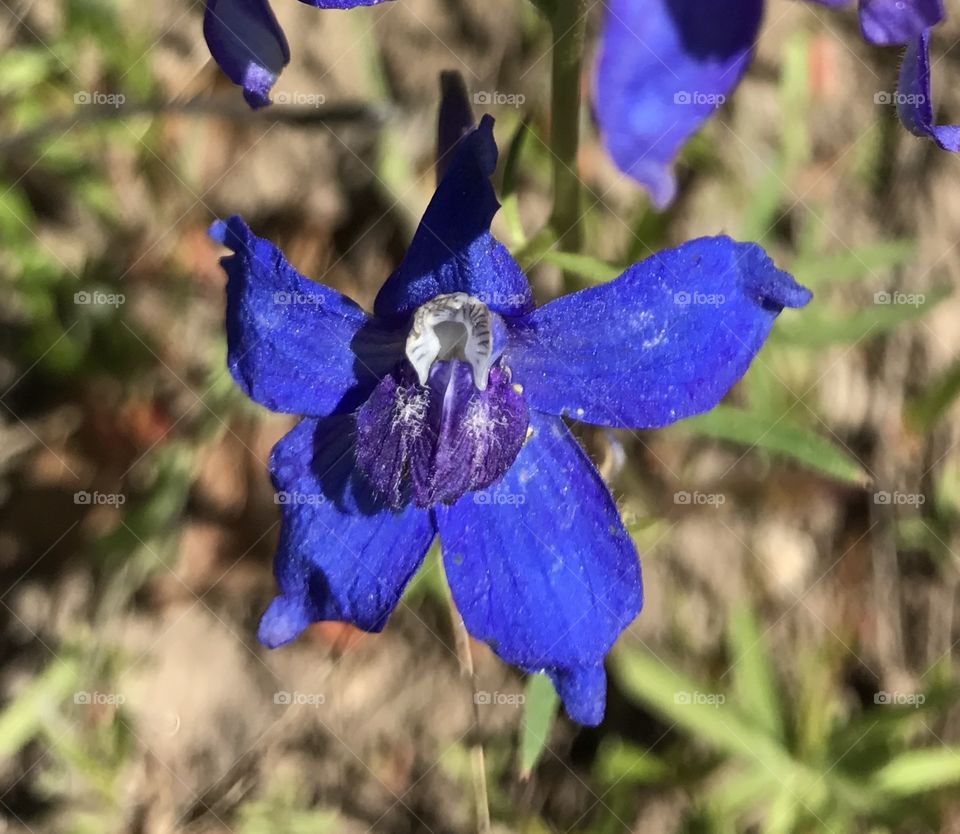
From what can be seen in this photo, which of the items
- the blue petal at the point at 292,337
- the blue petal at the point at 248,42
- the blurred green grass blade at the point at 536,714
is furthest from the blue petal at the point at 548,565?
the blue petal at the point at 248,42

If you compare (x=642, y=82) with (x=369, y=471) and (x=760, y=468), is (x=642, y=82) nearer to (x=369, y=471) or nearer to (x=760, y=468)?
(x=369, y=471)

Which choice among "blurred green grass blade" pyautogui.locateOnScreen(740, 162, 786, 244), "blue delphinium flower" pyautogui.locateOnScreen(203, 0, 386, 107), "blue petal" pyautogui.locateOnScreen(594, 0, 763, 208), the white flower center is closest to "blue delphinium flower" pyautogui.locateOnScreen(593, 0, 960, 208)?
"blue petal" pyautogui.locateOnScreen(594, 0, 763, 208)

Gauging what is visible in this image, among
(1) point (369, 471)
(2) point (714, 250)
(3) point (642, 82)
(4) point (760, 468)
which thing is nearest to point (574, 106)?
(3) point (642, 82)

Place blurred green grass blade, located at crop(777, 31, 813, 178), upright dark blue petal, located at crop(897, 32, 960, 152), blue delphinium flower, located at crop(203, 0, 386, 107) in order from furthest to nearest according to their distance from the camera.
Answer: blurred green grass blade, located at crop(777, 31, 813, 178) < blue delphinium flower, located at crop(203, 0, 386, 107) < upright dark blue petal, located at crop(897, 32, 960, 152)

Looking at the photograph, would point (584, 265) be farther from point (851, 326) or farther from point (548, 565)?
point (851, 326)

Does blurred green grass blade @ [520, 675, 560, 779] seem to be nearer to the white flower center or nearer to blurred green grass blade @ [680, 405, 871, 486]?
blurred green grass blade @ [680, 405, 871, 486]

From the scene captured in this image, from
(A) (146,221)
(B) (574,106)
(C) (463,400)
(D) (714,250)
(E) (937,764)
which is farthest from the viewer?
(A) (146,221)

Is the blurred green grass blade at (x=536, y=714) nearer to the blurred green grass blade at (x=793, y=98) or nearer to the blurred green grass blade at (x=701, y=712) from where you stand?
the blurred green grass blade at (x=701, y=712)
